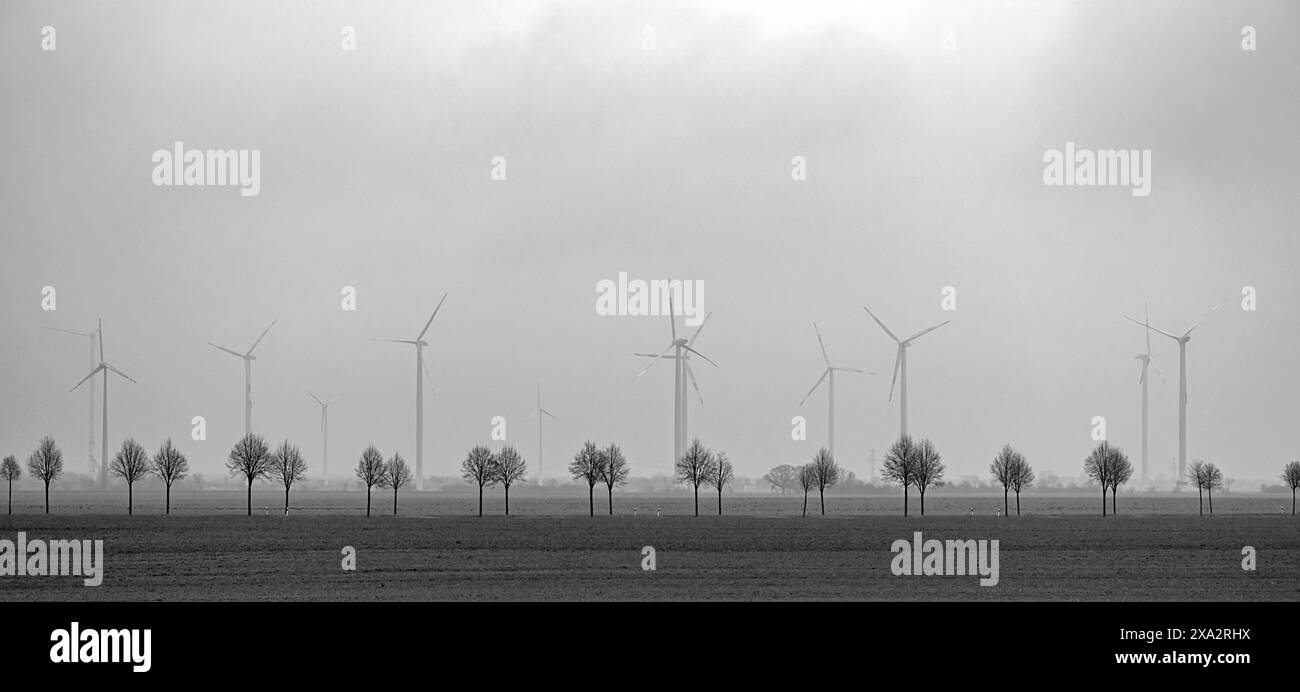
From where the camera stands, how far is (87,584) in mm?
52000

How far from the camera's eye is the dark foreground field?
49.6 m

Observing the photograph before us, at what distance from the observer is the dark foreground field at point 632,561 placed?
49.6 meters

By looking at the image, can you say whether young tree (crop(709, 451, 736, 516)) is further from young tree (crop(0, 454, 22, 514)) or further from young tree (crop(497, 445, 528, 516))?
young tree (crop(0, 454, 22, 514))

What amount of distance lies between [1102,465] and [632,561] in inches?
3979

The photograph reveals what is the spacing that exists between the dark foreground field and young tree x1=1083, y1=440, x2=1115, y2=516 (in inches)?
1786

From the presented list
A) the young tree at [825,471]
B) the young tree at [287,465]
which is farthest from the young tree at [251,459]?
the young tree at [825,471]

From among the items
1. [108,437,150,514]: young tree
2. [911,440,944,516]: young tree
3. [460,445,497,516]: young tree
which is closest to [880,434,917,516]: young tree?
[911,440,944,516]: young tree

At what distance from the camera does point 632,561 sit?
207 feet

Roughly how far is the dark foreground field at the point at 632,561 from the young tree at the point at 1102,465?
45.4 m
